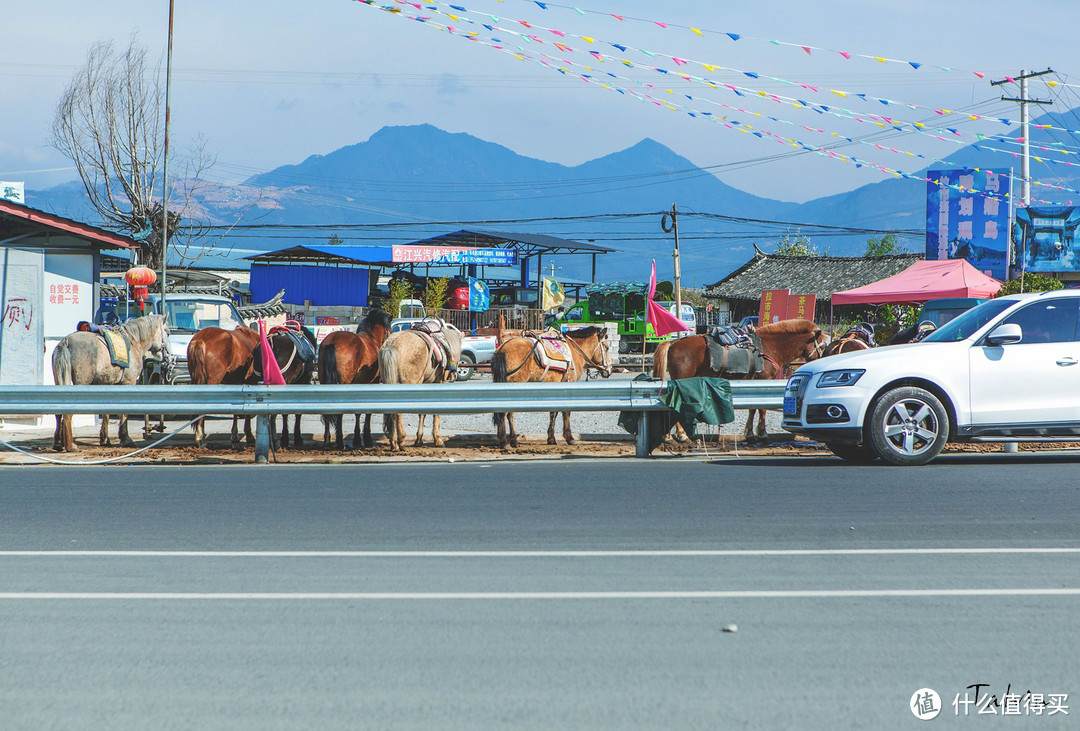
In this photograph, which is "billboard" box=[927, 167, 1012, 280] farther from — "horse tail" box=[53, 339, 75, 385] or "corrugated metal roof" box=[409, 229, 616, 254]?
"horse tail" box=[53, 339, 75, 385]

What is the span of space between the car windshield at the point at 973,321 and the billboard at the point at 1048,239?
27.8m

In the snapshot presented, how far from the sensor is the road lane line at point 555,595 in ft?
17.8

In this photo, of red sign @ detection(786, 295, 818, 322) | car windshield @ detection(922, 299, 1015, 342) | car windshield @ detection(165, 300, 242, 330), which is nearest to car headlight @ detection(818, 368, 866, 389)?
car windshield @ detection(922, 299, 1015, 342)

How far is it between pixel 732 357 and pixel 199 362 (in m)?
8.12

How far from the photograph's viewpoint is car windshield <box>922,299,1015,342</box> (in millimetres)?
11219

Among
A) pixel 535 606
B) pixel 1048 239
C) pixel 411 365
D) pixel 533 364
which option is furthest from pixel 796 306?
pixel 535 606

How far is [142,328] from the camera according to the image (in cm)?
1595

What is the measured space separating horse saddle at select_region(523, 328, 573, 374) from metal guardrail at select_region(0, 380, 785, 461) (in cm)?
342

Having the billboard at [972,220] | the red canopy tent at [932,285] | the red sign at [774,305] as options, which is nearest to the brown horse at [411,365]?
the red sign at [774,305]

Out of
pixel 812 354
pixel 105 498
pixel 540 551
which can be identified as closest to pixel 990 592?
pixel 540 551

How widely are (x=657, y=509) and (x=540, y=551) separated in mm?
1874

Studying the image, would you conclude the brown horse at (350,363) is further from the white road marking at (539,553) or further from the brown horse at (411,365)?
the white road marking at (539,553)

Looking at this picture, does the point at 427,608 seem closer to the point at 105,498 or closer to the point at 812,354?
the point at 105,498

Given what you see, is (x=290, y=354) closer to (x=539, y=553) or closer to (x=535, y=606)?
(x=539, y=553)
